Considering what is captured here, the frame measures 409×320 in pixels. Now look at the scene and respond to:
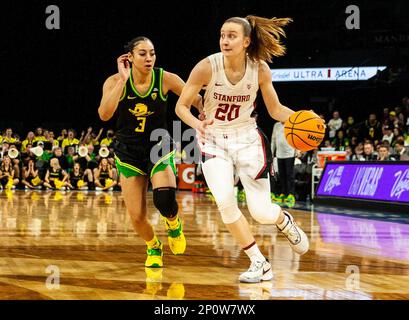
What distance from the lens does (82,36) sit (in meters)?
24.7

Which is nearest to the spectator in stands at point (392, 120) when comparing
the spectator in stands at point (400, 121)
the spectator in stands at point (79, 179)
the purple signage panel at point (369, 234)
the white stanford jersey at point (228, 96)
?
the spectator in stands at point (400, 121)

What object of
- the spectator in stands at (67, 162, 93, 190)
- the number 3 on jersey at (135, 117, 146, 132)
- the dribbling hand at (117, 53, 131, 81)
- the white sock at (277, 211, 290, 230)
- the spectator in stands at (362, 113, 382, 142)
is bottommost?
the white sock at (277, 211, 290, 230)

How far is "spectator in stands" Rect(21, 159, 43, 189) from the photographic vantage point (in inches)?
808

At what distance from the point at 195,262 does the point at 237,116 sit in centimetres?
149

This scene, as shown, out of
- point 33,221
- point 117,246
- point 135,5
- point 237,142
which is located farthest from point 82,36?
point 237,142

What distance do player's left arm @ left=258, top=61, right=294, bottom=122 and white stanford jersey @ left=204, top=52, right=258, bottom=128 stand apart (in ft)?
0.19

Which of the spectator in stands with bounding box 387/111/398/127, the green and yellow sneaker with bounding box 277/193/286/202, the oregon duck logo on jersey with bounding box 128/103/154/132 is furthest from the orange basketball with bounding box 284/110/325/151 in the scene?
the spectator in stands with bounding box 387/111/398/127

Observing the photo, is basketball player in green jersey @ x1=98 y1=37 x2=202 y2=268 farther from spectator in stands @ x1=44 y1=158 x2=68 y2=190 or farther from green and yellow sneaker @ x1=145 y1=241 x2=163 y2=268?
spectator in stands @ x1=44 y1=158 x2=68 y2=190

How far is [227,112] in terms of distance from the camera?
534 cm

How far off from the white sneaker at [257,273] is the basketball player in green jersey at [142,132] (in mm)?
1018

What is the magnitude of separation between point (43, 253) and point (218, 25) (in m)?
19.9

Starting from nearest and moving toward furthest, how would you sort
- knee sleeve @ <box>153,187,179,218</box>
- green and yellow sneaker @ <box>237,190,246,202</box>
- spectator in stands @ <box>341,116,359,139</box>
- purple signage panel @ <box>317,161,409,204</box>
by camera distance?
knee sleeve @ <box>153,187,179,218</box> < purple signage panel @ <box>317,161,409,204</box> < green and yellow sneaker @ <box>237,190,246,202</box> < spectator in stands @ <box>341,116,359,139</box>

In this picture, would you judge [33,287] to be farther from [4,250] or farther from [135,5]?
[135,5]

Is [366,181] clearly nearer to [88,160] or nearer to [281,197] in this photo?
[281,197]
